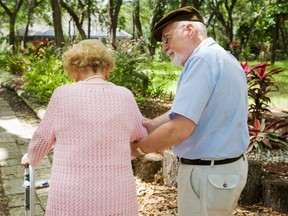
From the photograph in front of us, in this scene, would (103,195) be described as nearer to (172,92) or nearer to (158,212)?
(158,212)

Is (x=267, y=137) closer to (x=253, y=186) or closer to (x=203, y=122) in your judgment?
(x=253, y=186)

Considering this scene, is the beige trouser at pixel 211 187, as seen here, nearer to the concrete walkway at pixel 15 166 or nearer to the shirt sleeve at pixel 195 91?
the shirt sleeve at pixel 195 91

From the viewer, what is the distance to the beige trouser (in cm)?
208

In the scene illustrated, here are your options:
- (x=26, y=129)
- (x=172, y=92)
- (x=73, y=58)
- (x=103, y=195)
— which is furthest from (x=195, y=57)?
(x=172, y=92)

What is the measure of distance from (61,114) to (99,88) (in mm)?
227

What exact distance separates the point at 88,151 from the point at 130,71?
5866 mm

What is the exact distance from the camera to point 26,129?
22.8 ft

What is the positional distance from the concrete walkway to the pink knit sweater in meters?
1.98

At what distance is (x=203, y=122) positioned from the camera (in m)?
2.01

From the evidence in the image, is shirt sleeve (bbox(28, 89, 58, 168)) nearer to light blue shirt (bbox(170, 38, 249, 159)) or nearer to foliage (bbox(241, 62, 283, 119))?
light blue shirt (bbox(170, 38, 249, 159))

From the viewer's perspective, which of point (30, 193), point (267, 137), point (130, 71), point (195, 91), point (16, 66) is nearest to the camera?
point (195, 91)

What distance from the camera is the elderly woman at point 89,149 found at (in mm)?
1938

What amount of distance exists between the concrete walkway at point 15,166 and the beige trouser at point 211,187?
2.08 m

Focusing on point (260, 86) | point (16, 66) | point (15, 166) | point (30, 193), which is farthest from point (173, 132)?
point (16, 66)
